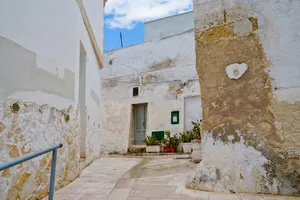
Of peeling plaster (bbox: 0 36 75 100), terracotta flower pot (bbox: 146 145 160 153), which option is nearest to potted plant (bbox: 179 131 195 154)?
terracotta flower pot (bbox: 146 145 160 153)

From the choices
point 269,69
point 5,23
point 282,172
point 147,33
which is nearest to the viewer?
point 5,23

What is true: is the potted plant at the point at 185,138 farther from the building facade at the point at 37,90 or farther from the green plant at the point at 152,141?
the building facade at the point at 37,90

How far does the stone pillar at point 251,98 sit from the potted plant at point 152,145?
22.3ft

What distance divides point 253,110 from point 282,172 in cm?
71

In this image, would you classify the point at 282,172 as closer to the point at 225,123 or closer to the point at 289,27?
the point at 225,123

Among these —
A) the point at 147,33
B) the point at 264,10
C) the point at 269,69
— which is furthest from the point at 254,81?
the point at 147,33

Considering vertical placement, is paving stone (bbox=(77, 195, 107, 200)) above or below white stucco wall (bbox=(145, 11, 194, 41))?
below

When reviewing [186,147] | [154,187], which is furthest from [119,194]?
[186,147]

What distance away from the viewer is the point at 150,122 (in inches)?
431

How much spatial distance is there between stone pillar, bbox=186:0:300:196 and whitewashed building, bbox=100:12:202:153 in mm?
6729

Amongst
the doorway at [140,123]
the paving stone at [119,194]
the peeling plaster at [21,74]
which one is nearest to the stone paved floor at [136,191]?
the paving stone at [119,194]

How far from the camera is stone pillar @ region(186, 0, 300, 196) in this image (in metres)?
2.84

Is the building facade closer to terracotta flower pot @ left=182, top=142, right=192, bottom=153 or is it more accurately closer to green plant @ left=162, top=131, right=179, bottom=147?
terracotta flower pot @ left=182, top=142, right=192, bottom=153

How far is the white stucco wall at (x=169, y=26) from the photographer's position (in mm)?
12773
